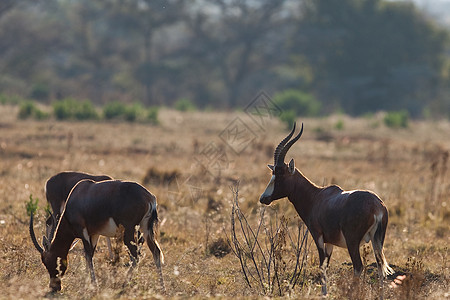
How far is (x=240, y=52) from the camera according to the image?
57.2 meters

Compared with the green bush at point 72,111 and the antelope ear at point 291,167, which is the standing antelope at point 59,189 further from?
the green bush at point 72,111

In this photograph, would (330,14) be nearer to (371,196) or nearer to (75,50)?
(75,50)

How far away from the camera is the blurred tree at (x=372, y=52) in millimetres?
52031

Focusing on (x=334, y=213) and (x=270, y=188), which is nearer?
(x=334, y=213)

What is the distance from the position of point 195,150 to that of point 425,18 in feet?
128

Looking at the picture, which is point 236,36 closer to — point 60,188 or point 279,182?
point 60,188

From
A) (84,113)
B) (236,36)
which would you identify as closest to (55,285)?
(84,113)

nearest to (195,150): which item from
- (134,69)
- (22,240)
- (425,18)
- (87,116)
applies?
(87,116)

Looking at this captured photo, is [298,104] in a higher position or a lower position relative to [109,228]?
lower

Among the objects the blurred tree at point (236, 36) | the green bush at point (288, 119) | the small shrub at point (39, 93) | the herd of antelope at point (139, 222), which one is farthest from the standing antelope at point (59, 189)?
the blurred tree at point (236, 36)

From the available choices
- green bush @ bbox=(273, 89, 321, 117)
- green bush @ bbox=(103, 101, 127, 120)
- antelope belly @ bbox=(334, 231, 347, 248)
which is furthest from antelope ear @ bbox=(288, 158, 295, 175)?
green bush @ bbox=(273, 89, 321, 117)

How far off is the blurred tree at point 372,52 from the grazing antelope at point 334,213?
4458cm

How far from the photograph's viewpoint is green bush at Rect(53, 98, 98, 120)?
2691cm

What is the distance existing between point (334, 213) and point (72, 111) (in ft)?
69.6
